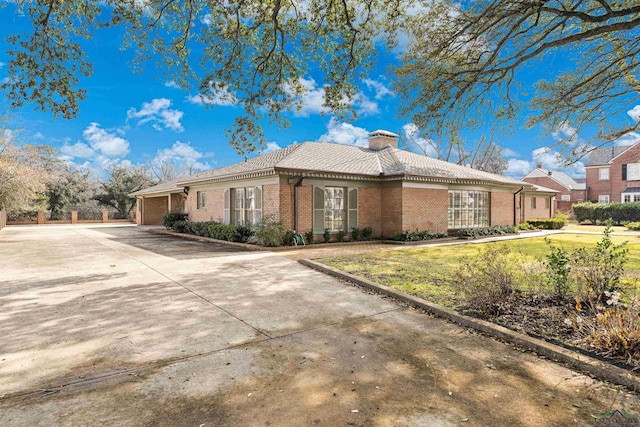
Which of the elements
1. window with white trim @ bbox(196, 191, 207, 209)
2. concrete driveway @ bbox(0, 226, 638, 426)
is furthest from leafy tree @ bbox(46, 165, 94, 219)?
concrete driveway @ bbox(0, 226, 638, 426)

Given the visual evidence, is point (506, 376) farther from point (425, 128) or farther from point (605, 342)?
point (425, 128)

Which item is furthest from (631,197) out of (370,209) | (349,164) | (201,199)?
(201,199)

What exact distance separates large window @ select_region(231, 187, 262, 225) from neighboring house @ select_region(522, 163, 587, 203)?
38282mm

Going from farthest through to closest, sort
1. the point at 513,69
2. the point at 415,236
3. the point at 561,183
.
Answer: the point at 561,183 → the point at 415,236 → the point at 513,69

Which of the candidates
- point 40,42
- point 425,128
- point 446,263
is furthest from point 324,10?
point 446,263

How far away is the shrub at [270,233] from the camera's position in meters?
12.9

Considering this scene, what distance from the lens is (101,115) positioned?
136ft

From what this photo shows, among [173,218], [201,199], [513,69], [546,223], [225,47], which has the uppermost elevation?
[225,47]

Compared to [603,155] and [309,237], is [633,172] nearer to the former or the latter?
[603,155]

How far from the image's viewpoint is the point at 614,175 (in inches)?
1454

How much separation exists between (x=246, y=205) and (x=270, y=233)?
11.9 ft

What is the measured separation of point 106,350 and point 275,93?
819 cm

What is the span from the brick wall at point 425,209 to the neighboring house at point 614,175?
1065 inches

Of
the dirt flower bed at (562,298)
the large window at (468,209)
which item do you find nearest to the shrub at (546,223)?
the large window at (468,209)
